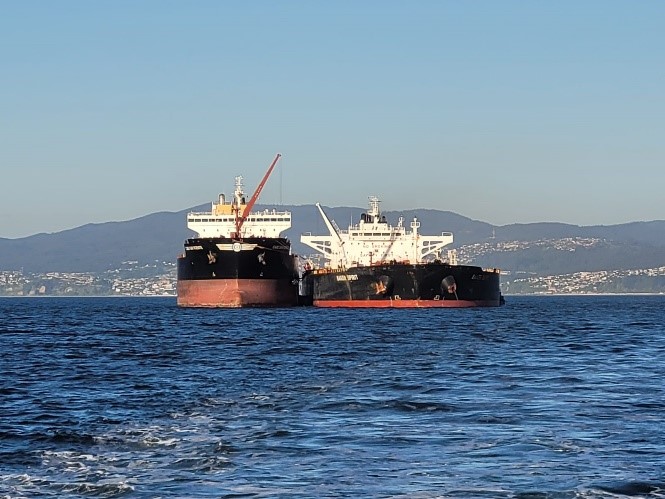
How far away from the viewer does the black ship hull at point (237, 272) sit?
359 feet

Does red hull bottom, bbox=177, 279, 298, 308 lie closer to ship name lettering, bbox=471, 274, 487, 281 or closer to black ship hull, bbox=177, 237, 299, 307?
black ship hull, bbox=177, 237, 299, 307

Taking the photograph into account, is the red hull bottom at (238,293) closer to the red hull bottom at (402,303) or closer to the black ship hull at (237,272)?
the black ship hull at (237,272)

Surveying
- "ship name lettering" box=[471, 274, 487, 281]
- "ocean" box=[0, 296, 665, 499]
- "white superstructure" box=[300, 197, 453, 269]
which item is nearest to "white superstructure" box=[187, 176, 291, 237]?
"white superstructure" box=[300, 197, 453, 269]

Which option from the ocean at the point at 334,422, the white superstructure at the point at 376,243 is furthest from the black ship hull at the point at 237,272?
the ocean at the point at 334,422

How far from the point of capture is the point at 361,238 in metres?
135

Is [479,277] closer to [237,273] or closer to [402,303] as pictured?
[402,303]

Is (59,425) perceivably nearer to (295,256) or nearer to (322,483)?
(322,483)

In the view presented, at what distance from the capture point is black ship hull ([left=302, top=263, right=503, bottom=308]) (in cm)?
11088

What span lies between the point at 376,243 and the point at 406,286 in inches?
865

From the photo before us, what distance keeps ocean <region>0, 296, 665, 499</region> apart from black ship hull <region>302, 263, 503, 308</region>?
5542 cm

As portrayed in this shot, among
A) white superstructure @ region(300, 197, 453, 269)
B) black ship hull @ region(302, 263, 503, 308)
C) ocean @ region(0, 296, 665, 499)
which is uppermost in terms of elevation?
white superstructure @ region(300, 197, 453, 269)

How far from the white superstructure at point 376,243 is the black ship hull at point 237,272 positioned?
678 inches

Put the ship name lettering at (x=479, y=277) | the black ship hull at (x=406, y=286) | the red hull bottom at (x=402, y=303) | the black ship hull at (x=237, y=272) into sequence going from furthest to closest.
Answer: the ship name lettering at (x=479, y=277)
the red hull bottom at (x=402, y=303)
the black ship hull at (x=406, y=286)
the black ship hull at (x=237, y=272)

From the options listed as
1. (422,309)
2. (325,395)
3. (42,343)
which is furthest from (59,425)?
(422,309)
